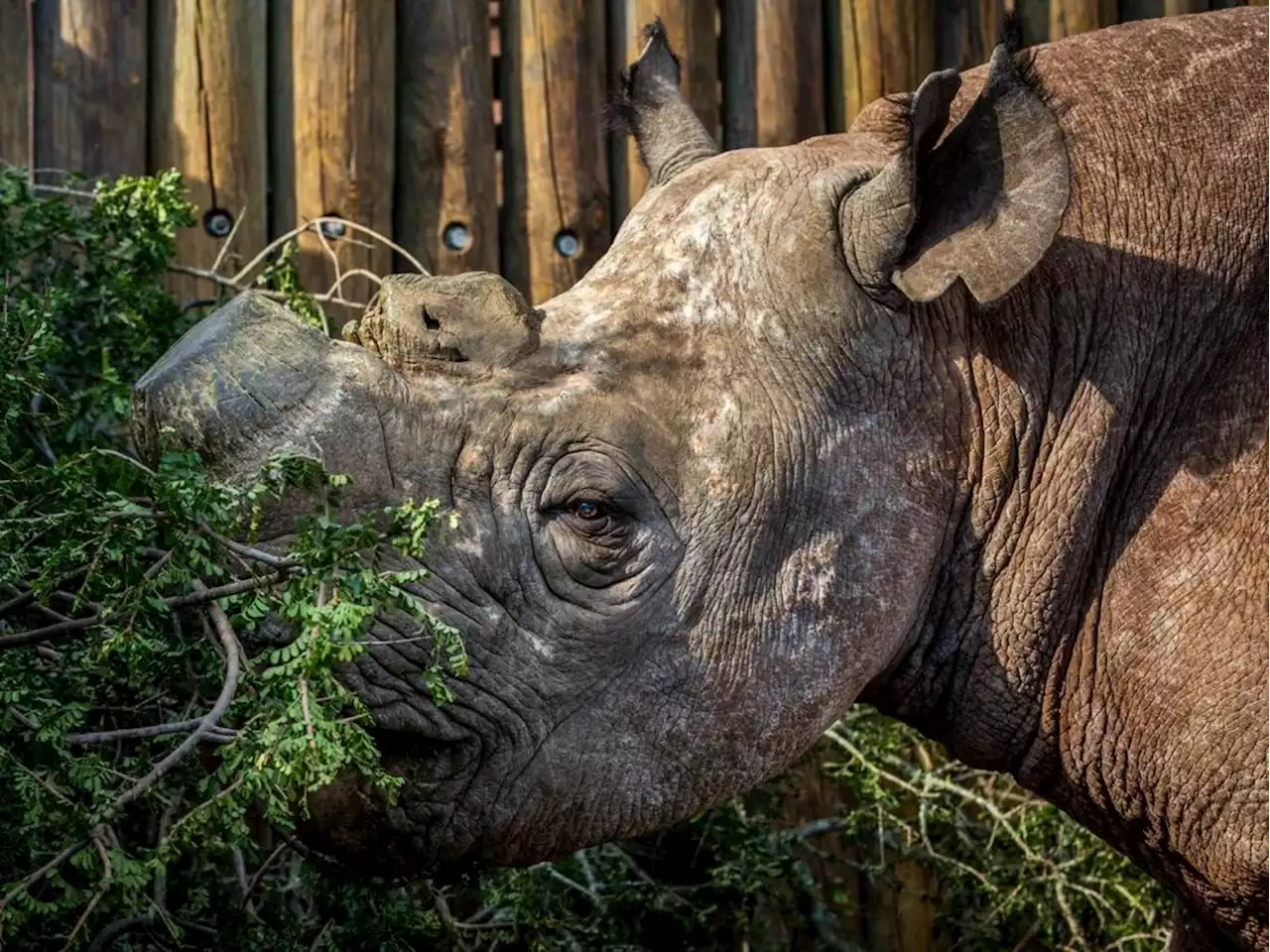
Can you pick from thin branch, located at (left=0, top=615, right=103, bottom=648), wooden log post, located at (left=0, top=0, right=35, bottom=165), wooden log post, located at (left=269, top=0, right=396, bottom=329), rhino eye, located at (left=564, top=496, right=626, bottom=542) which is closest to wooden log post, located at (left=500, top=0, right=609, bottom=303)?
wooden log post, located at (left=269, top=0, right=396, bottom=329)

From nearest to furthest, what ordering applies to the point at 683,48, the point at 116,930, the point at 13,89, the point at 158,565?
the point at 158,565 < the point at 116,930 < the point at 13,89 < the point at 683,48

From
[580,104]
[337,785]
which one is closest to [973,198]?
[337,785]

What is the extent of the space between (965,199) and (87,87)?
149 inches

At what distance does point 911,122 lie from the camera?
3.99m

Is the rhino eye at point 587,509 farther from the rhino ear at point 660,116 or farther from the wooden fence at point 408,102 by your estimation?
the wooden fence at point 408,102

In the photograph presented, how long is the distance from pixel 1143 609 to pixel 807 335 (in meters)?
0.87

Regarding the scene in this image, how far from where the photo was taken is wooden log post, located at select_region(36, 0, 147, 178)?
22.5ft

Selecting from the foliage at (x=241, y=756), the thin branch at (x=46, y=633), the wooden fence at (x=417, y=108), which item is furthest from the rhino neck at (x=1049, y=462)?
the wooden fence at (x=417, y=108)

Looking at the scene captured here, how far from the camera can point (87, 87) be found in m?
6.88

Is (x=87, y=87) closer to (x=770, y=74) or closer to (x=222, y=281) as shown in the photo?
(x=222, y=281)

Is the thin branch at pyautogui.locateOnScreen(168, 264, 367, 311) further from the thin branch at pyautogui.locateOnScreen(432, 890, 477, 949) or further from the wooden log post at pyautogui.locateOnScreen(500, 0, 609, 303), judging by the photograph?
the thin branch at pyautogui.locateOnScreen(432, 890, 477, 949)

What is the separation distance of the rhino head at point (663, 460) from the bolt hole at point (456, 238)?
→ 286 cm

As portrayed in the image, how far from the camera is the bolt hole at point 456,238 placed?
23.3 ft

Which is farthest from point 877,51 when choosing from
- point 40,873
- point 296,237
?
point 40,873
